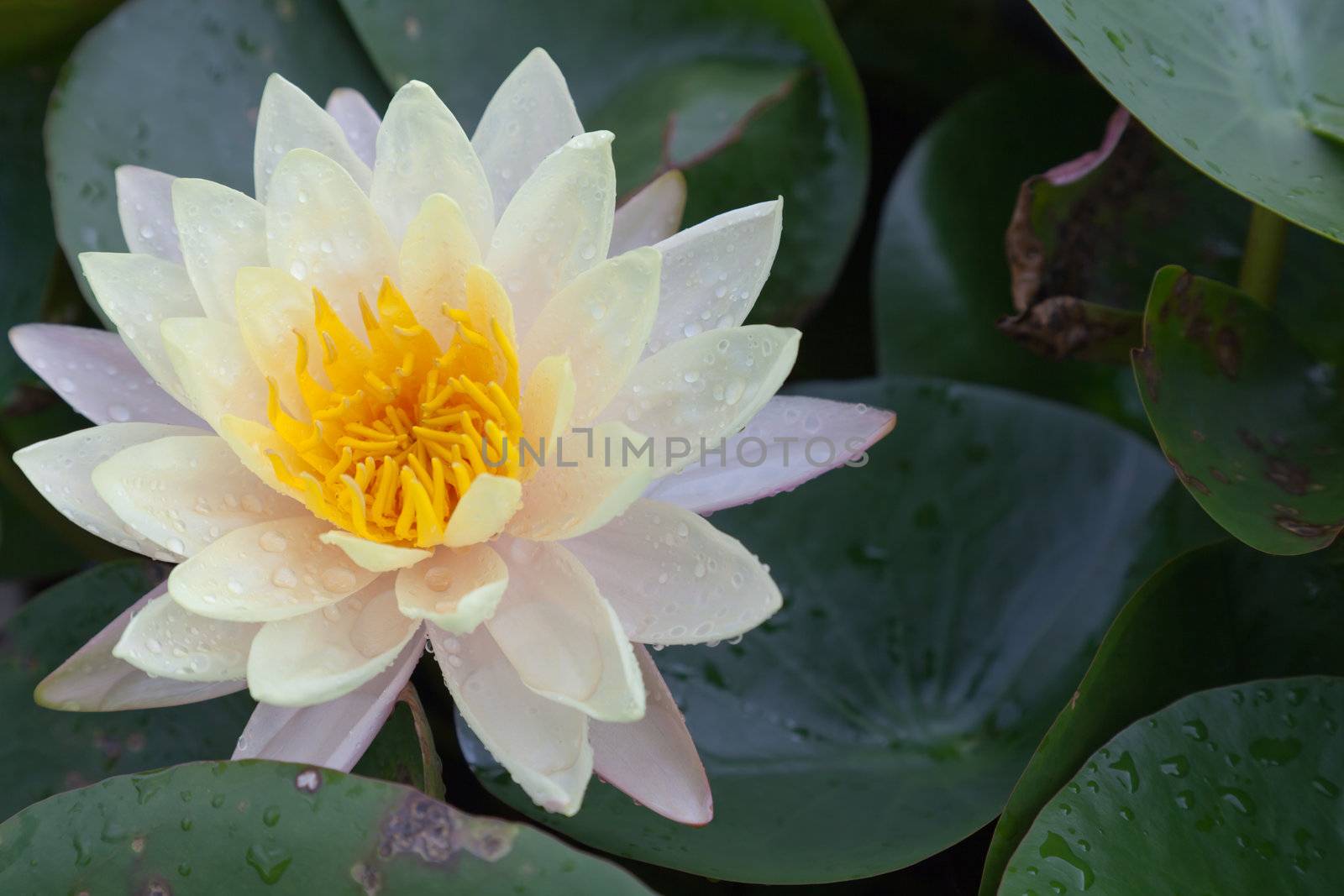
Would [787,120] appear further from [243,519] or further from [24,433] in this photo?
[24,433]

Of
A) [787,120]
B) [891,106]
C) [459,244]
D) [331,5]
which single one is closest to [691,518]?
[459,244]

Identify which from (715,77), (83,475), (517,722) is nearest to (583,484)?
(517,722)

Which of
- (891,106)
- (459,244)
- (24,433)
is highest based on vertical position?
(459,244)

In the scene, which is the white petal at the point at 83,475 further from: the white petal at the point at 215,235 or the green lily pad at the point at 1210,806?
the green lily pad at the point at 1210,806

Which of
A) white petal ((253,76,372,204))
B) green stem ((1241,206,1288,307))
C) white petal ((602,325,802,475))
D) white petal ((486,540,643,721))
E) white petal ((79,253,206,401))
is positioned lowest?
green stem ((1241,206,1288,307))

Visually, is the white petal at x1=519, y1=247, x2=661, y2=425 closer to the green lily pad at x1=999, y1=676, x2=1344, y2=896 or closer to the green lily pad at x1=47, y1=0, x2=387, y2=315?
the green lily pad at x1=999, y1=676, x2=1344, y2=896

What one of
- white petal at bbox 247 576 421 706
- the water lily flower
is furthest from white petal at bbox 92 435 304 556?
white petal at bbox 247 576 421 706
